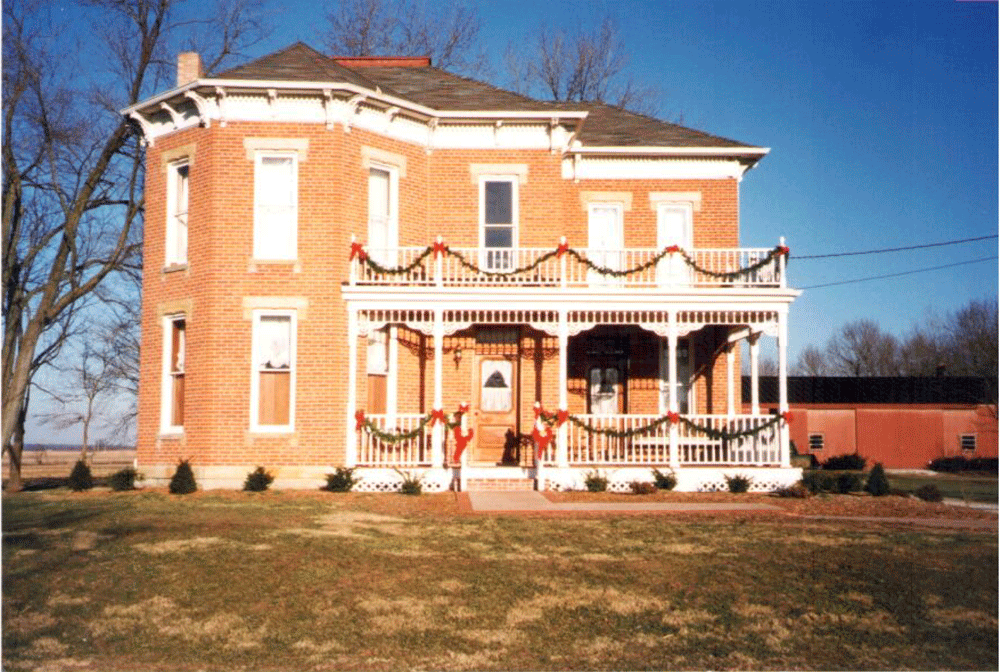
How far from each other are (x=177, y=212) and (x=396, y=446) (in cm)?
683

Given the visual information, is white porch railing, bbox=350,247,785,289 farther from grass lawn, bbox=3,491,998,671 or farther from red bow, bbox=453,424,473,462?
grass lawn, bbox=3,491,998,671

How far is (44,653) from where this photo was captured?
24.6 ft

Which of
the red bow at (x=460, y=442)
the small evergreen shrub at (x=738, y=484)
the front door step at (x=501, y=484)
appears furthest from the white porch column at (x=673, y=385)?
the red bow at (x=460, y=442)

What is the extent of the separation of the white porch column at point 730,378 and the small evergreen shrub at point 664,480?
3558 millimetres

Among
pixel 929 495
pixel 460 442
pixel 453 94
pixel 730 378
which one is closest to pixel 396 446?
pixel 460 442

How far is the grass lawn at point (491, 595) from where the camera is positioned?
24.5ft

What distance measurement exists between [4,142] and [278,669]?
23.7 meters

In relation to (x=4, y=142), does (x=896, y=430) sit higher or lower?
lower

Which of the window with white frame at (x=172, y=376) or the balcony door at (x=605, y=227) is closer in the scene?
the window with white frame at (x=172, y=376)

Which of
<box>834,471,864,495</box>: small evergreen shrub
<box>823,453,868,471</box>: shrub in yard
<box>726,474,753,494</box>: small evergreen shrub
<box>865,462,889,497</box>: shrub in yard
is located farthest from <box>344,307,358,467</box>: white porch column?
<box>823,453,868,471</box>: shrub in yard

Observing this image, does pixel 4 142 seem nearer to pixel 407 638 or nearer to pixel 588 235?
pixel 588 235

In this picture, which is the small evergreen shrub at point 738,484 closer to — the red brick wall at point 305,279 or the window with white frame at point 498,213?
the red brick wall at point 305,279

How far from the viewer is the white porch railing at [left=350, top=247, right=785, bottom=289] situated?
18.4 metres

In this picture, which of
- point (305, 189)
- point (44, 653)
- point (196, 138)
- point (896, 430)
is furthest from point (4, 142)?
point (896, 430)
